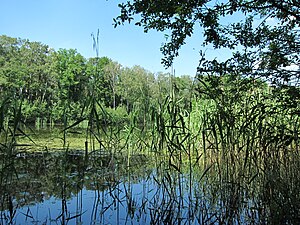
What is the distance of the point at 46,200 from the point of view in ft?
9.34

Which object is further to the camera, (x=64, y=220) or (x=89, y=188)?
(x=89, y=188)

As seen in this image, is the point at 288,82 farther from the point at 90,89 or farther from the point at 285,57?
the point at 90,89

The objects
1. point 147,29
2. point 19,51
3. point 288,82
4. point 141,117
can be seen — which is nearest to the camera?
point 288,82

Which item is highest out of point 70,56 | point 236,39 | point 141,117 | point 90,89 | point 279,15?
point 70,56

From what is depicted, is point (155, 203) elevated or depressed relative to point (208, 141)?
depressed

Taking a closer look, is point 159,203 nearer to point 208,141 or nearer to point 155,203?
point 155,203

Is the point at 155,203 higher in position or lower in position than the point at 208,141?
lower

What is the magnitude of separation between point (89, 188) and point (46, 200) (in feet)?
1.80

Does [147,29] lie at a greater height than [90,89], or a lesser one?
greater

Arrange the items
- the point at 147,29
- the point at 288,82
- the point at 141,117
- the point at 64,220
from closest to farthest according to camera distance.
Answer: the point at 64,220 → the point at 288,82 → the point at 147,29 → the point at 141,117

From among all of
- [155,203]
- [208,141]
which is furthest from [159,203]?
[208,141]

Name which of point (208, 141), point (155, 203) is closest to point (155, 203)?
point (155, 203)

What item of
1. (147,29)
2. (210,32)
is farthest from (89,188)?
(210,32)

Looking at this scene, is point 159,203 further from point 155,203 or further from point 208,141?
point 208,141
